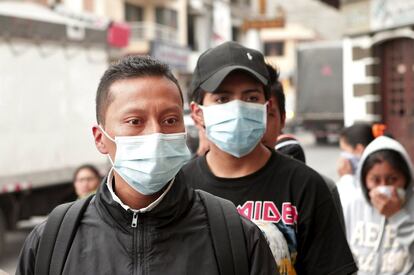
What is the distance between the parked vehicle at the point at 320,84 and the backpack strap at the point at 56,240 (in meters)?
25.9

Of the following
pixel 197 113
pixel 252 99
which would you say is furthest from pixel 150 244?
pixel 197 113

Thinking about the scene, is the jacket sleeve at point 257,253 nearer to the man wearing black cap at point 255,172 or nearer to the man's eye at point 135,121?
the man's eye at point 135,121

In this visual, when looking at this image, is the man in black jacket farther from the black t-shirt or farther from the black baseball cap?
the black baseball cap

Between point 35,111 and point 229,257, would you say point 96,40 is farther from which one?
point 229,257

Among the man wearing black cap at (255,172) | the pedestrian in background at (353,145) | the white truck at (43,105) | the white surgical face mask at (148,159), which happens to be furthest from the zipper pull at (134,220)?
the white truck at (43,105)

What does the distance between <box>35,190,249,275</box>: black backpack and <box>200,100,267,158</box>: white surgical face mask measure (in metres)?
1.02


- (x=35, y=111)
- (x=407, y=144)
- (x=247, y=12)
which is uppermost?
(x=247, y=12)

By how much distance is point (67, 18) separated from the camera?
11289 mm

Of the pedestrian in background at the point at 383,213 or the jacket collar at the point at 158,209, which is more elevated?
the jacket collar at the point at 158,209

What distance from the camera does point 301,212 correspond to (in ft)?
8.96

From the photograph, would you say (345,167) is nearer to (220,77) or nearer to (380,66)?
(220,77)

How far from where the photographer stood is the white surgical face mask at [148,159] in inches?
81.3

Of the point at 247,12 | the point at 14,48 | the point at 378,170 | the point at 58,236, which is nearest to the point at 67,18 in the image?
the point at 14,48

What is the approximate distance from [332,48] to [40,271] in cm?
2679
